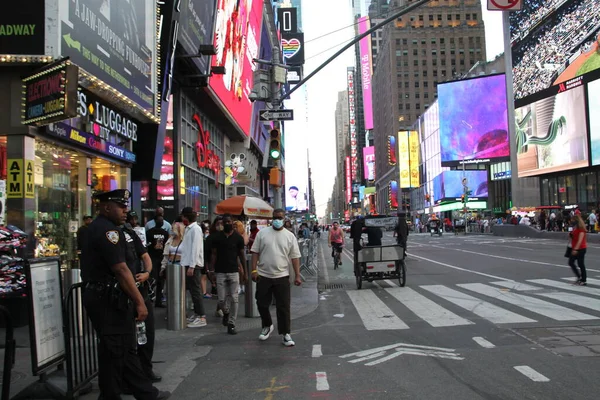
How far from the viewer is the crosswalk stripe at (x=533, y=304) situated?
828 cm

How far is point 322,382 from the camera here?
5359 millimetres

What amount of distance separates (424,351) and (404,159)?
368 ft

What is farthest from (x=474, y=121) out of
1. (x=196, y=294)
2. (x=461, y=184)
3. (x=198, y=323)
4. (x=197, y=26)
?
(x=198, y=323)

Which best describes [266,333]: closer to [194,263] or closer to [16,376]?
[194,263]

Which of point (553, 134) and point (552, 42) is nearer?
point (552, 42)

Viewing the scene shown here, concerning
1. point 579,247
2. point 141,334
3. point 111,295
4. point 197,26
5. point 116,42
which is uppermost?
point 197,26

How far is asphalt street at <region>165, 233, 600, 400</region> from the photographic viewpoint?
16.6 ft

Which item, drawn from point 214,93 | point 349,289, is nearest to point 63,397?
point 349,289

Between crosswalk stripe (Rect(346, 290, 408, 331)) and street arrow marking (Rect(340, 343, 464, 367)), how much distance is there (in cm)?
128

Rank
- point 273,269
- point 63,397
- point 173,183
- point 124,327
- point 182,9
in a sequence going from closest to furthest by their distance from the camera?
1. point 124,327
2. point 63,397
3. point 273,269
4. point 182,9
5. point 173,183

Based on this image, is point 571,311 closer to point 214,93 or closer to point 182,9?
point 182,9

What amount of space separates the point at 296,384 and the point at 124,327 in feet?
6.27

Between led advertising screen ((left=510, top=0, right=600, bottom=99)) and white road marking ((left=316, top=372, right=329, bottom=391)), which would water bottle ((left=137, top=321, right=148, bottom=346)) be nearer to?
white road marking ((left=316, top=372, right=329, bottom=391))

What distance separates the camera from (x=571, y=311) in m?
8.69
